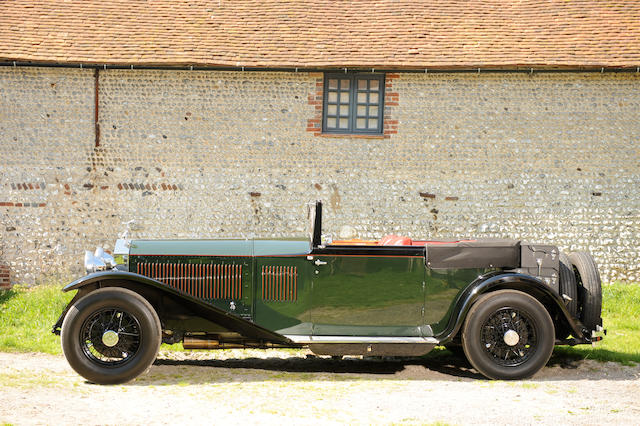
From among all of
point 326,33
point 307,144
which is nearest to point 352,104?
point 307,144

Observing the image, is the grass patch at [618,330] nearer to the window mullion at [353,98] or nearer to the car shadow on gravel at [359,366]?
the car shadow on gravel at [359,366]

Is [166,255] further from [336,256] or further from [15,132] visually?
[15,132]

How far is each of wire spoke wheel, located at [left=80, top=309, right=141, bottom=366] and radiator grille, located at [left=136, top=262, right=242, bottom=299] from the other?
1.78 feet

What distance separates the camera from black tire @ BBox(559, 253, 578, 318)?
5.73 metres

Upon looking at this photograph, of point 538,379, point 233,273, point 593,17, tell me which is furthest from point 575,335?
point 593,17

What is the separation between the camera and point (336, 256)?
220 inches

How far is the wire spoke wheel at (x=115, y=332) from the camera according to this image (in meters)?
5.21

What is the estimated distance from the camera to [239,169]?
1145 centimetres

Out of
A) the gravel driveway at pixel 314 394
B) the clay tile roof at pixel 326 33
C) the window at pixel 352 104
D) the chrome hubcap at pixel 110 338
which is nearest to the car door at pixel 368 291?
the gravel driveway at pixel 314 394

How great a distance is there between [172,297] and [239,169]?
20.1ft

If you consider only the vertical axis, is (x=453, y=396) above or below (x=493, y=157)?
below

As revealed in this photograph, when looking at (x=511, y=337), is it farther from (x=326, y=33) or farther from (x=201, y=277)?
(x=326, y=33)

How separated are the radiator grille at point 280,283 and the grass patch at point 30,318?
8.74 ft

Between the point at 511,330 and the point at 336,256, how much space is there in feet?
5.55
